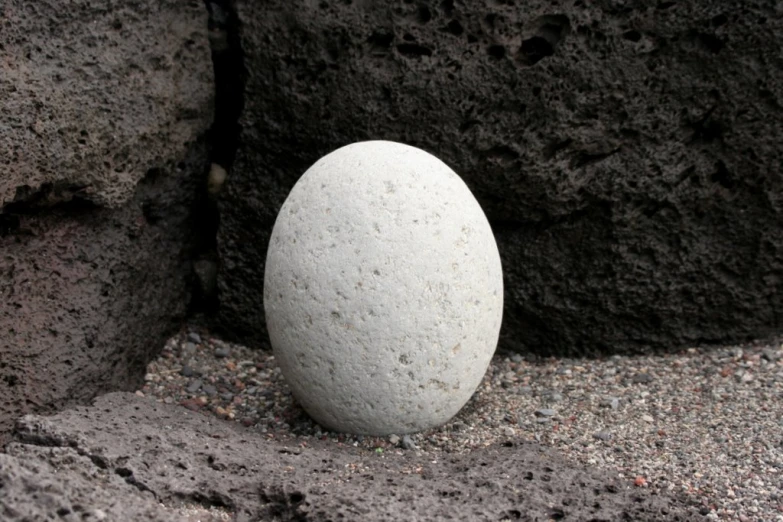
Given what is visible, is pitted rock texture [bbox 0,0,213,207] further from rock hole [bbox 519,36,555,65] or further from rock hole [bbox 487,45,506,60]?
rock hole [bbox 519,36,555,65]

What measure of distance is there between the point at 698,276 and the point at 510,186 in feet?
3.47

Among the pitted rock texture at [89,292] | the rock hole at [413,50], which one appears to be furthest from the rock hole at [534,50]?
the pitted rock texture at [89,292]

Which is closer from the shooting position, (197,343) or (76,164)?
(76,164)

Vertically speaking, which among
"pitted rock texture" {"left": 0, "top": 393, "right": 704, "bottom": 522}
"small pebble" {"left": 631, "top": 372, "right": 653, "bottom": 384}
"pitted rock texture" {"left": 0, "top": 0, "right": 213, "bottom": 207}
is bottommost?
"pitted rock texture" {"left": 0, "top": 393, "right": 704, "bottom": 522}

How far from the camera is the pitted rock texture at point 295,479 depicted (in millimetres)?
3238

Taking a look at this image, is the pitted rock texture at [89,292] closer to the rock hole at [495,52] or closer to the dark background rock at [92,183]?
the dark background rock at [92,183]

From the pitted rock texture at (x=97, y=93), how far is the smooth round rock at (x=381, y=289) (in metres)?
0.85

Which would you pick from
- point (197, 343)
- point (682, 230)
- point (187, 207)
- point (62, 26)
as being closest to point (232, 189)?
point (187, 207)

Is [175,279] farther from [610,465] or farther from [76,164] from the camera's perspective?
[610,465]

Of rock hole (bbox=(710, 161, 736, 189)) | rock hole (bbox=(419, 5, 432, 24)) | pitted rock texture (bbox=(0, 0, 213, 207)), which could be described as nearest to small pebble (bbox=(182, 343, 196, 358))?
pitted rock texture (bbox=(0, 0, 213, 207))

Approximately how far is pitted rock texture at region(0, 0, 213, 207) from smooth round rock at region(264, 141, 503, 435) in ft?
2.78

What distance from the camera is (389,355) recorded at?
12.7 feet

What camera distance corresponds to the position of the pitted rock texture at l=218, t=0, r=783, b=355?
180 inches

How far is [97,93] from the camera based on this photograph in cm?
422
